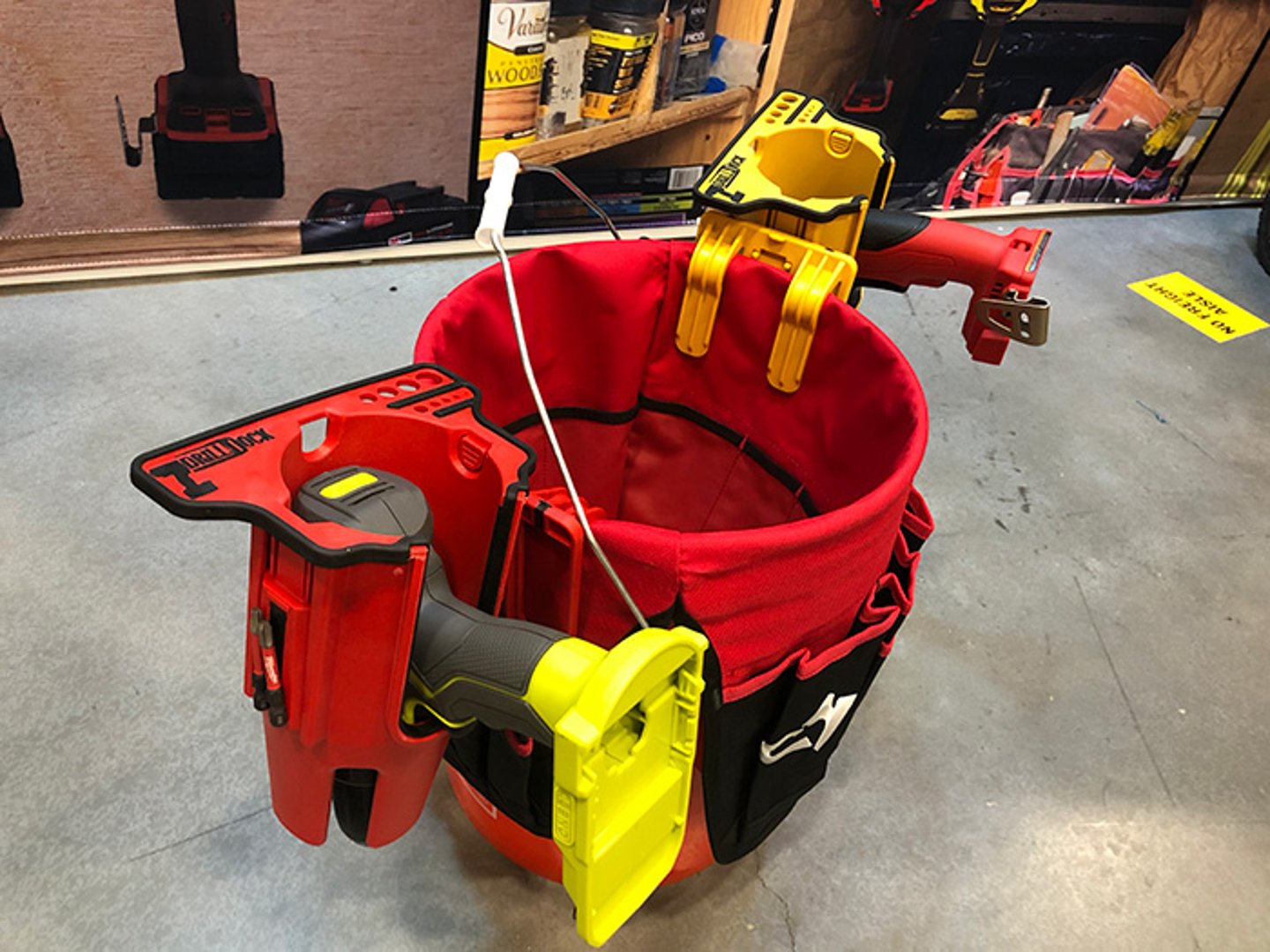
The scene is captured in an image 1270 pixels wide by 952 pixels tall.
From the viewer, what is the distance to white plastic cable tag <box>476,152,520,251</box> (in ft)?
2.08

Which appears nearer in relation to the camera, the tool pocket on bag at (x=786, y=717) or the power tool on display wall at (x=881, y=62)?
the tool pocket on bag at (x=786, y=717)

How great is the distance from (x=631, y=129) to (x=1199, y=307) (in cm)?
124

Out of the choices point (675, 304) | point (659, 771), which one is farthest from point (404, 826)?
point (675, 304)

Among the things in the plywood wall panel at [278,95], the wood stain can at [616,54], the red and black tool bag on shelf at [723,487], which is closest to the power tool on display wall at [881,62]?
the wood stain can at [616,54]

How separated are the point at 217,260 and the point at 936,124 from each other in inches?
57.3

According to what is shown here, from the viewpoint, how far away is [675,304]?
34.5 inches

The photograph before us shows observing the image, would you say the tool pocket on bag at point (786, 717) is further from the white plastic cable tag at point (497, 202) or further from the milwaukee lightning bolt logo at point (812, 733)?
the white plastic cable tag at point (497, 202)

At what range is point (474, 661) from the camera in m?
0.51

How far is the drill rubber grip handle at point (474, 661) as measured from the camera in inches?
19.6

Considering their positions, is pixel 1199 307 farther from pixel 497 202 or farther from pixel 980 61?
pixel 497 202

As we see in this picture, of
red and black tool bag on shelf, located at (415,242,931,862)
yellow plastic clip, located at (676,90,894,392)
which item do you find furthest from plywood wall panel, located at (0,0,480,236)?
red and black tool bag on shelf, located at (415,242,931,862)

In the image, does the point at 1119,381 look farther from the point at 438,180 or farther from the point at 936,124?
the point at 438,180

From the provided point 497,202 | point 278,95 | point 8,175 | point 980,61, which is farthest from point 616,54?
point 497,202

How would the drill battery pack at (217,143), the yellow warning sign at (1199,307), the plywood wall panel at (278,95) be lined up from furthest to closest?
the yellow warning sign at (1199,307)
the drill battery pack at (217,143)
the plywood wall panel at (278,95)
